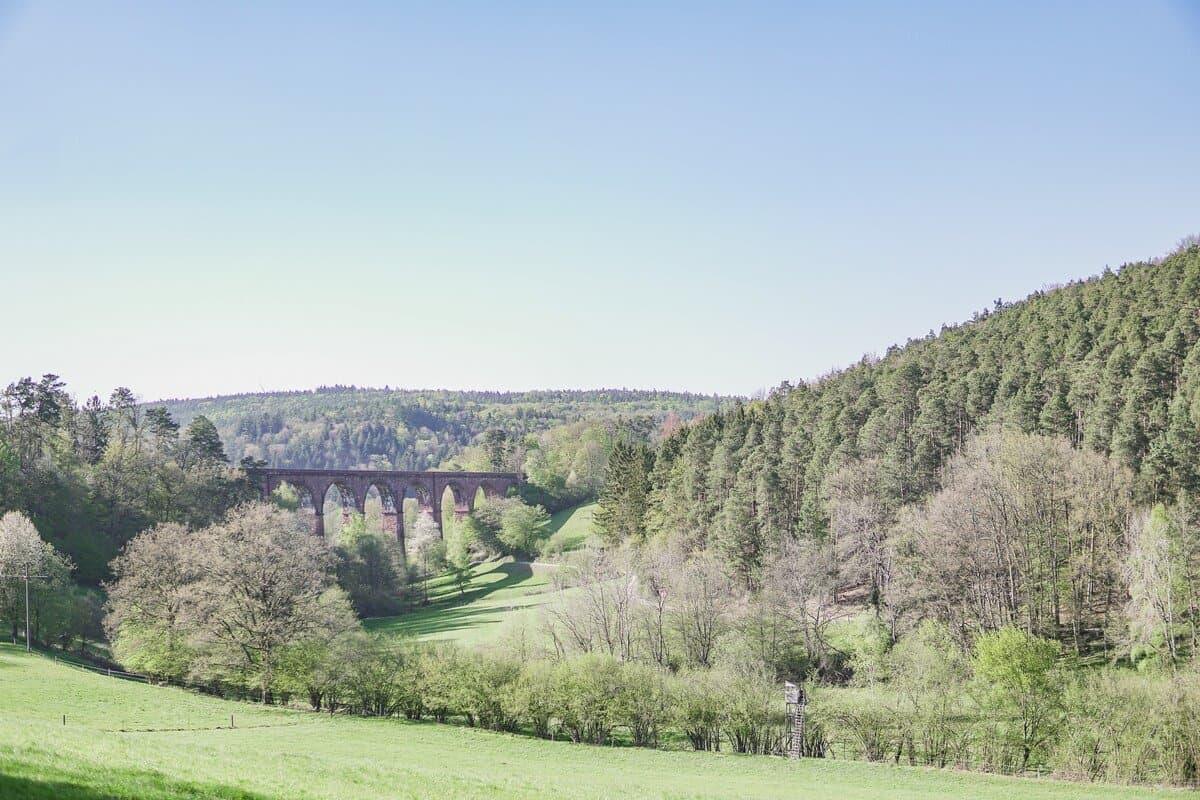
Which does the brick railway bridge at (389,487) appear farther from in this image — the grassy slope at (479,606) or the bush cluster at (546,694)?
the bush cluster at (546,694)

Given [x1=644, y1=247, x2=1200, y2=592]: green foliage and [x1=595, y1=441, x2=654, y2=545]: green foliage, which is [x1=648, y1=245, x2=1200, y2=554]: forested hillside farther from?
[x1=595, y1=441, x2=654, y2=545]: green foliage

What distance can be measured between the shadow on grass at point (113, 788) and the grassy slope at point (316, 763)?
0.03 meters

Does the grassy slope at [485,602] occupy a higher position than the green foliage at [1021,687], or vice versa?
the green foliage at [1021,687]

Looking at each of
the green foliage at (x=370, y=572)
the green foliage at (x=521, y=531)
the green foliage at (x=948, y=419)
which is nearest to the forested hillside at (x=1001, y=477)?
the green foliage at (x=948, y=419)

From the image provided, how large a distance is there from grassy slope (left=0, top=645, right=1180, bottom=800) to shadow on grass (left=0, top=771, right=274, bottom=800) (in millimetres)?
35

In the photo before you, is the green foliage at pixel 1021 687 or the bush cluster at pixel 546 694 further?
the bush cluster at pixel 546 694

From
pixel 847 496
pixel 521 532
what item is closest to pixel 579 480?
pixel 521 532

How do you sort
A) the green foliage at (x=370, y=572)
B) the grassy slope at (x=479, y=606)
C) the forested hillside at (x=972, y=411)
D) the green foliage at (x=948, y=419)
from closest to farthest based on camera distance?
the forested hillside at (x=972, y=411) < the green foliage at (x=948, y=419) < the grassy slope at (x=479, y=606) < the green foliage at (x=370, y=572)

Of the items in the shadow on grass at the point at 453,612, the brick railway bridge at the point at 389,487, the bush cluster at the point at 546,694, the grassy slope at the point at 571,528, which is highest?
the brick railway bridge at the point at 389,487

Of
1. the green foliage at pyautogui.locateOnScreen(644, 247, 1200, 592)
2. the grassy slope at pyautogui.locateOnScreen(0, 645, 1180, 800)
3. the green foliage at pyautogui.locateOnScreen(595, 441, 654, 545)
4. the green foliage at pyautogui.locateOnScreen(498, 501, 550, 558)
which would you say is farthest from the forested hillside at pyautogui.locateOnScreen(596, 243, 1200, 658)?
the green foliage at pyautogui.locateOnScreen(498, 501, 550, 558)

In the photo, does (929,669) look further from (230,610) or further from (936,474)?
(230,610)

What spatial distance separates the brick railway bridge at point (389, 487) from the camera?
94.9 m

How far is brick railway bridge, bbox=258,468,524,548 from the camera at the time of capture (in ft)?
311

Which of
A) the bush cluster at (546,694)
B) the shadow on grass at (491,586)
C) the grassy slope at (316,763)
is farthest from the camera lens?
the shadow on grass at (491,586)
